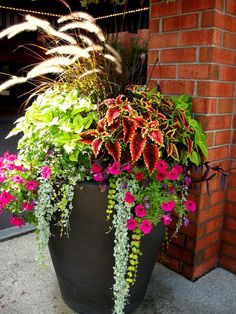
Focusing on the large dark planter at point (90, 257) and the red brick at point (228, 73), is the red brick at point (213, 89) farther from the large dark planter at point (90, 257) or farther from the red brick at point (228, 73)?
the large dark planter at point (90, 257)

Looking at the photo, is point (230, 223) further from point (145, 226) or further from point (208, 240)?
point (145, 226)

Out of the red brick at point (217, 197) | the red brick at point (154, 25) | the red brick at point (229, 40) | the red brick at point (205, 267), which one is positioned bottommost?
the red brick at point (205, 267)

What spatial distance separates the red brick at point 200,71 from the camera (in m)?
1.82

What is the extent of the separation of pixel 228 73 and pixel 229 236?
36.7 inches

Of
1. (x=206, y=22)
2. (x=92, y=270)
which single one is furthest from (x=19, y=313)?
(x=206, y=22)

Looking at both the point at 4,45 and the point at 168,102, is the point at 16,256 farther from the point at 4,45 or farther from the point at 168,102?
the point at 4,45

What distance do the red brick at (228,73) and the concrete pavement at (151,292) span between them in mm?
1111

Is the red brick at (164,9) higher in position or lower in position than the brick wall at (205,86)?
higher

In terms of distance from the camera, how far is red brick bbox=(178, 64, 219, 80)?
1.82m

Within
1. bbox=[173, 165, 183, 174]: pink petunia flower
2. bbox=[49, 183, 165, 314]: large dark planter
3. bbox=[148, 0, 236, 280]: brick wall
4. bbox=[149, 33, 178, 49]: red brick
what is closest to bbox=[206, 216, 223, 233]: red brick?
bbox=[148, 0, 236, 280]: brick wall

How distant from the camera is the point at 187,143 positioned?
64.3 inches

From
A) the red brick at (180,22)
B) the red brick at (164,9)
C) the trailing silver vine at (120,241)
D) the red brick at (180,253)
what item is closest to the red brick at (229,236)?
the red brick at (180,253)

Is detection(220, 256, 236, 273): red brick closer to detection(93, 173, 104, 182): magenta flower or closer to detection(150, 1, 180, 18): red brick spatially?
detection(93, 173, 104, 182): magenta flower

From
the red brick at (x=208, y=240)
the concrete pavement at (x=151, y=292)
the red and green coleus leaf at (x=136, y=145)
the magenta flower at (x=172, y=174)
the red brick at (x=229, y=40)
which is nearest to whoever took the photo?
the red and green coleus leaf at (x=136, y=145)
